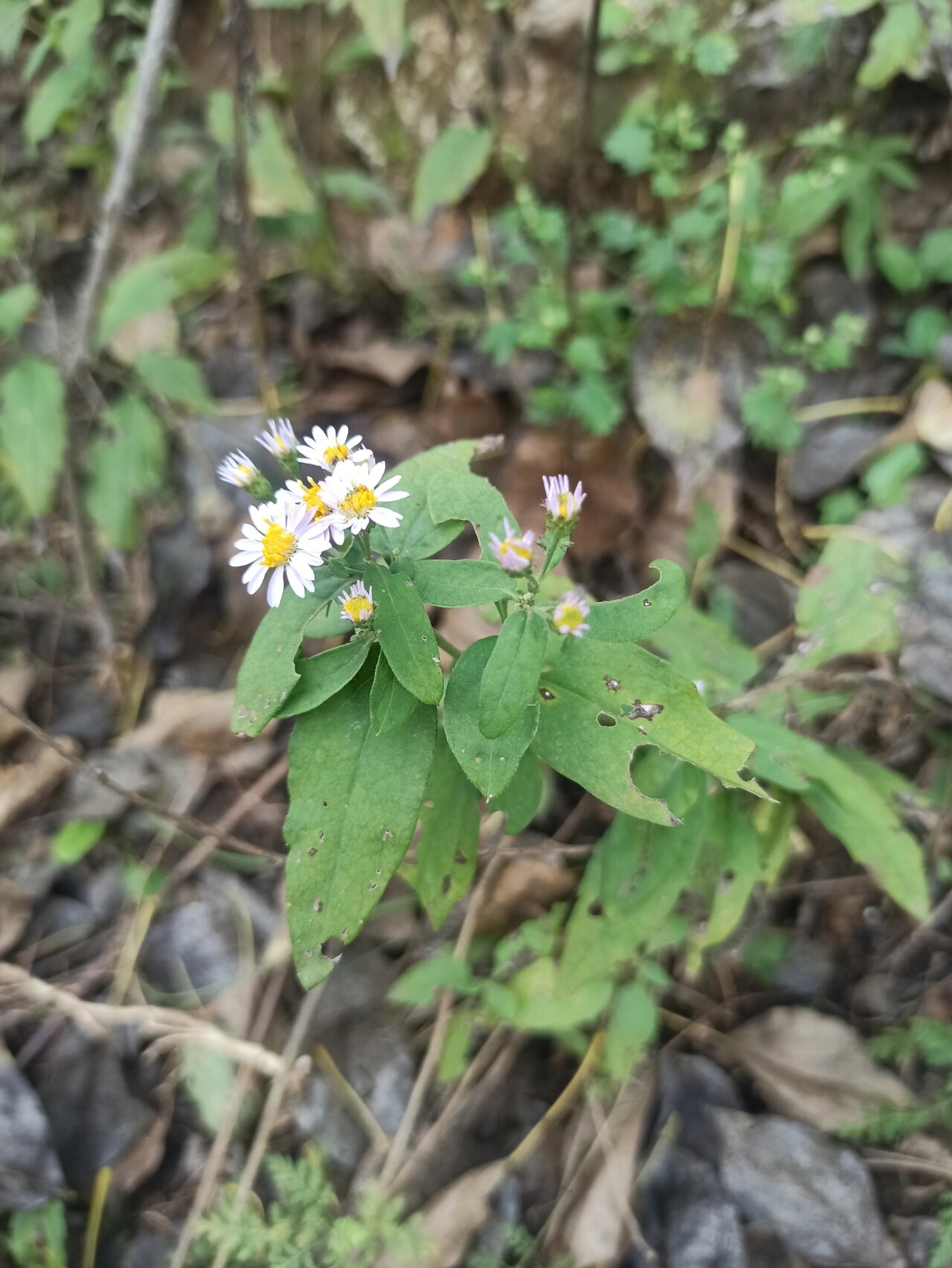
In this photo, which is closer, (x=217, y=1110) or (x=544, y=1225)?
(x=544, y=1225)

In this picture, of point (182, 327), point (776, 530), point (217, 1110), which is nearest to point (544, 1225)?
point (217, 1110)

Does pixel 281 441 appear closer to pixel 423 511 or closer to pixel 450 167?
pixel 423 511

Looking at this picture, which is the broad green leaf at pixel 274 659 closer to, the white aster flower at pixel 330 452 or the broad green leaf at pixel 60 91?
the white aster flower at pixel 330 452

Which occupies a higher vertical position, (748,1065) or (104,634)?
(104,634)

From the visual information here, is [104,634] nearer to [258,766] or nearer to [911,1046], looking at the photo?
[258,766]

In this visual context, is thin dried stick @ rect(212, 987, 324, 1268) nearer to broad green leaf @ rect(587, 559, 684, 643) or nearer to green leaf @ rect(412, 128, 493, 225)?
broad green leaf @ rect(587, 559, 684, 643)

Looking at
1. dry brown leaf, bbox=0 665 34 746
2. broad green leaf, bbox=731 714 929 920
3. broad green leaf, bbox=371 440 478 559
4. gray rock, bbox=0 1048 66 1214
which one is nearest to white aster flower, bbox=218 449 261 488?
broad green leaf, bbox=371 440 478 559
